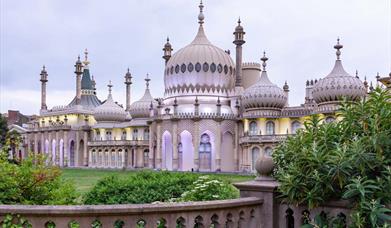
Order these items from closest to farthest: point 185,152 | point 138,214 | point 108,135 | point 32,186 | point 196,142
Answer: point 138,214 → point 32,186 → point 196,142 → point 185,152 → point 108,135

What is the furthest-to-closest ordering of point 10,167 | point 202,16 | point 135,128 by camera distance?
1. point 135,128
2. point 202,16
3. point 10,167

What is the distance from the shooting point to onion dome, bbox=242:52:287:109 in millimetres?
39031

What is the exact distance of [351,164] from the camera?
15.3 feet

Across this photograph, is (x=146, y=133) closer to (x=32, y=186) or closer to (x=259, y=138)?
(x=259, y=138)

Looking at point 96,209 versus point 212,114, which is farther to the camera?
point 212,114

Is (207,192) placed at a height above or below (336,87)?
below

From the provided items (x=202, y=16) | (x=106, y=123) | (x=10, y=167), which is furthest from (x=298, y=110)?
(x=10, y=167)

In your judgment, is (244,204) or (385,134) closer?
(385,134)

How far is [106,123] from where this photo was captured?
55656 mm

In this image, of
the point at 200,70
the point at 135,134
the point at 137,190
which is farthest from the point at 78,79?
the point at 137,190

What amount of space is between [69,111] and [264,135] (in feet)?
101

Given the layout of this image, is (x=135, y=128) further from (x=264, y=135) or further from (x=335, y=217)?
(x=335, y=217)

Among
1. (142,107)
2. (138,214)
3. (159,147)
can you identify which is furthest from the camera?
(142,107)

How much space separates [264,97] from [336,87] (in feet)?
20.3
